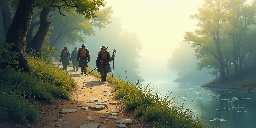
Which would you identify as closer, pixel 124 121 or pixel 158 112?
pixel 124 121

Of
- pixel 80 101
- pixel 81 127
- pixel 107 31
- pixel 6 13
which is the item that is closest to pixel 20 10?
pixel 80 101

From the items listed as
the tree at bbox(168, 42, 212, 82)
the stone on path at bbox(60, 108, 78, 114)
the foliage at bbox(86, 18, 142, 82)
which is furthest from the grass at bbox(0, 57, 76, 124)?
the tree at bbox(168, 42, 212, 82)

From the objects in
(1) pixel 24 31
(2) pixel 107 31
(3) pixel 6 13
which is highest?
(2) pixel 107 31

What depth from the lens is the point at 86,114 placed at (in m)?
9.88

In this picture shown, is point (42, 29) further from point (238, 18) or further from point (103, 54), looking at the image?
point (238, 18)

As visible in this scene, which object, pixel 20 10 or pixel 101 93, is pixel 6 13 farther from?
pixel 101 93

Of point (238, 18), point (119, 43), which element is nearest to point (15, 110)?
point (238, 18)

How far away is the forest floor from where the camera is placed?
8703 millimetres

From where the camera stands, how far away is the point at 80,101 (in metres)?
11.8

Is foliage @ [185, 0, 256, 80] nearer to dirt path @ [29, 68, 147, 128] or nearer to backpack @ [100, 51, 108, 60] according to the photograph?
backpack @ [100, 51, 108, 60]

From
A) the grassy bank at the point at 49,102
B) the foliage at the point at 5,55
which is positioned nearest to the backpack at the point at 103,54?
the grassy bank at the point at 49,102

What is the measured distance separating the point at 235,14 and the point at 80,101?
4172 centimetres

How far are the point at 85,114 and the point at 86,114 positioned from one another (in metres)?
0.03

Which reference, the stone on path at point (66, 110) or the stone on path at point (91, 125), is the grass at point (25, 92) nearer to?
the stone on path at point (66, 110)
